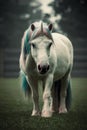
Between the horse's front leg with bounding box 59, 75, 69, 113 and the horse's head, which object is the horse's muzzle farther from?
the horse's front leg with bounding box 59, 75, 69, 113

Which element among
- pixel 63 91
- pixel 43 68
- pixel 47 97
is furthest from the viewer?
pixel 63 91

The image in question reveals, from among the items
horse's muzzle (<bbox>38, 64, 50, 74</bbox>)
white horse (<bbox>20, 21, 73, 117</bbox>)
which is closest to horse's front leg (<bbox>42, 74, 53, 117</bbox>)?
white horse (<bbox>20, 21, 73, 117</bbox>)

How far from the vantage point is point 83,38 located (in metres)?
1.38

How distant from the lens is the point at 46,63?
1.23 meters

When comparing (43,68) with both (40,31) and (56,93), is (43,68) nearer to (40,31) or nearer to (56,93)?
(40,31)

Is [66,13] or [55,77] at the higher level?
[66,13]

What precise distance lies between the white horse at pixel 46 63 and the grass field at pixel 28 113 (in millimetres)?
28

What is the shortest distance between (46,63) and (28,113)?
20cm

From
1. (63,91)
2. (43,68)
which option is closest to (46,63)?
Result: (43,68)

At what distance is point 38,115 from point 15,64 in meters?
0.14

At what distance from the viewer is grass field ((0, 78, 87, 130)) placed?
121 cm

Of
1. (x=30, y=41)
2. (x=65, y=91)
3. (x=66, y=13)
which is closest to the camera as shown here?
(x=30, y=41)

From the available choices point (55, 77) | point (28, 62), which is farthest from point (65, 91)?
point (28, 62)

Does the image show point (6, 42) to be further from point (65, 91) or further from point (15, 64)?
point (65, 91)
